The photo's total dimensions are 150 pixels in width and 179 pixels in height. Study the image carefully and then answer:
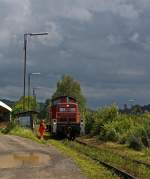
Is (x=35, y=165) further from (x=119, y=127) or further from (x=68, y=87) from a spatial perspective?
(x=68, y=87)

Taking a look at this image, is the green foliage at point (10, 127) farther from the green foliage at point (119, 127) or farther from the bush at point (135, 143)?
the bush at point (135, 143)

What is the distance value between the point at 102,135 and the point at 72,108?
3383 millimetres

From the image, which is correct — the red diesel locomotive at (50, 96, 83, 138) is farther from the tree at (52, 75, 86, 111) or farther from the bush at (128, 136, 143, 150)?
the tree at (52, 75, 86, 111)

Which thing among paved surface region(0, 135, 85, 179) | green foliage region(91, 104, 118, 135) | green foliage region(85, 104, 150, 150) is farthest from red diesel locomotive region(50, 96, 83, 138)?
paved surface region(0, 135, 85, 179)

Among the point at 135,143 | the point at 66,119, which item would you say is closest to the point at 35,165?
the point at 135,143

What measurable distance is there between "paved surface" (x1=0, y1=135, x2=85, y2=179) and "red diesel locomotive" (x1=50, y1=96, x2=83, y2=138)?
15956 millimetres

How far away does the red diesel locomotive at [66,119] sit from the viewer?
45.9 metres

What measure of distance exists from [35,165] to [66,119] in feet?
79.9

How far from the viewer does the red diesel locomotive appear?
151ft

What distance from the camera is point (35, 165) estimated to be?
72.7ft

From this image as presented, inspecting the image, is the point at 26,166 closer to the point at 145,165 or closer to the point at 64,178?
the point at 64,178

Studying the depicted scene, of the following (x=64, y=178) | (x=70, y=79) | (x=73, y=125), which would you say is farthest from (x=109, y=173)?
(x=70, y=79)

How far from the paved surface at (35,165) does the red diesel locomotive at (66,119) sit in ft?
52.3

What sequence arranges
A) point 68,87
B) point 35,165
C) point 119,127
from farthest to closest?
point 68,87, point 119,127, point 35,165
